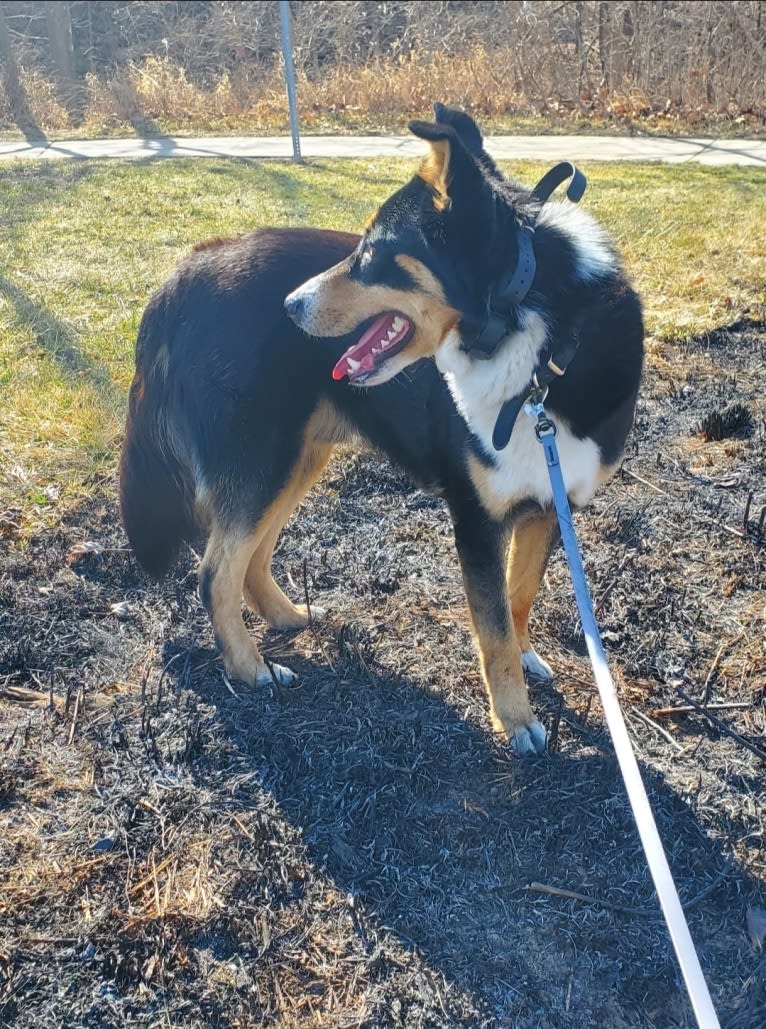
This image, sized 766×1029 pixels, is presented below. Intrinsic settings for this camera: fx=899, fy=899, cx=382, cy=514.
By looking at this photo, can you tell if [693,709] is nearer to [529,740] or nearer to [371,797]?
[529,740]

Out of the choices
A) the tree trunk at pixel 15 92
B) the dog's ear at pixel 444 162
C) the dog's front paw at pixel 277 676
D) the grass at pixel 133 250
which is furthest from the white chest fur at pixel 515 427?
the tree trunk at pixel 15 92

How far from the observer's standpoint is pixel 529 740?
10.2 ft

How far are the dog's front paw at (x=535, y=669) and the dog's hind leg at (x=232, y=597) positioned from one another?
91cm

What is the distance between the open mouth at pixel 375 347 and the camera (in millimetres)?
2877

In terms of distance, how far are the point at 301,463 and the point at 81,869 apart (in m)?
1.60

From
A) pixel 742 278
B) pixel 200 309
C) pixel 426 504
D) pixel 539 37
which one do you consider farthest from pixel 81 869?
pixel 539 37

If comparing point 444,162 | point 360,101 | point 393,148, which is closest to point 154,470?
point 444,162

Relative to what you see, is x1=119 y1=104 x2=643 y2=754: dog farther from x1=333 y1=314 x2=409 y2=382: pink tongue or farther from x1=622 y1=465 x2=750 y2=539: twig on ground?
→ x1=622 y1=465 x2=750 y2=539: twig on ground

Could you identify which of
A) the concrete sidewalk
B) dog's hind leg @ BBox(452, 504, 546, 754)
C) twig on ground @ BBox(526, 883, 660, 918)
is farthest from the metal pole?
twig on ground @ BBox(526, 883, 660, 918)

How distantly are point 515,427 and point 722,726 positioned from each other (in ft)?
4.10

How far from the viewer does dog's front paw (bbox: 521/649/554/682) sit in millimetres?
3482

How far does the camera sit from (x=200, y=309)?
333cm

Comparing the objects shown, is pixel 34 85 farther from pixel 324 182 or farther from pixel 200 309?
pixel 200 309

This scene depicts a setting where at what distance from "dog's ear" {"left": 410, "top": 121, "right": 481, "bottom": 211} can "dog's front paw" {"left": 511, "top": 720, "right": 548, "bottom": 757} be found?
5.73 feet
